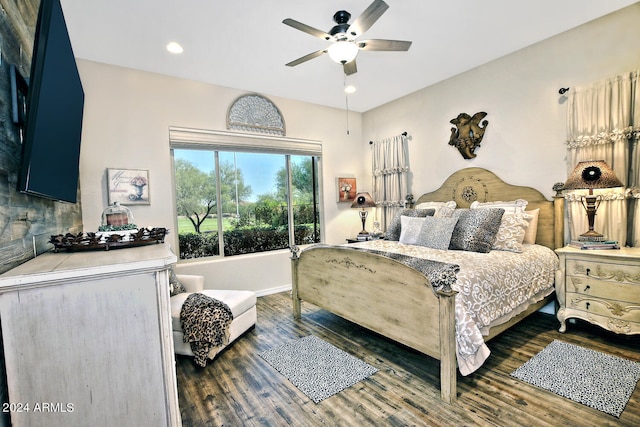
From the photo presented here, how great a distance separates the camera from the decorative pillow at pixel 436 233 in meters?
3.04

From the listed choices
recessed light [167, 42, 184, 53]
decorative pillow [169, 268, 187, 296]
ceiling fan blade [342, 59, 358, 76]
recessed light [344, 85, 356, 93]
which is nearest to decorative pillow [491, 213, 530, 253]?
ceiling fan blade [342, 59, 358, 76]

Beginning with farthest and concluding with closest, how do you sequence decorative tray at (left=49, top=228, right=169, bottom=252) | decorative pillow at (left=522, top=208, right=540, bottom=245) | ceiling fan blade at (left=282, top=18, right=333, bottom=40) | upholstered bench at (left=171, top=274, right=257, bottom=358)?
decorative pillow at (left=522, top=208, right=540, bottom=245) → upholstered bench at (left=171, top=274, right=257, bottom=358) → ceiling fan blade at (left=282, top=18, right=333, bottom=40) → decorative tray at (left=49, top=228, right=169, bottom=252)

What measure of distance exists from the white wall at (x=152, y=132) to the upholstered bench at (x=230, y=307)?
741 millimetres

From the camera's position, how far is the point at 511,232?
297 cm

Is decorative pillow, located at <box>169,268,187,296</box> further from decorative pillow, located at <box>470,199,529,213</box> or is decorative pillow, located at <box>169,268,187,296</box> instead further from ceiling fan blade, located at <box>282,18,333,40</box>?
decorative pillow, located at <box>470,199,529,213</box>

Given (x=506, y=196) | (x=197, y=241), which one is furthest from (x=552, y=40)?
(x=197, y=241)

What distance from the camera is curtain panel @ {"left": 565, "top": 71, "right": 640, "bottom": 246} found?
262 cm

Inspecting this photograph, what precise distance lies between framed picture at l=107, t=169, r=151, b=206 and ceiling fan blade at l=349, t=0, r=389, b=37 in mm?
2682

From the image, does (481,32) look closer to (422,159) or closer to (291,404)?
(422,159)

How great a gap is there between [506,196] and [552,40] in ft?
5.35

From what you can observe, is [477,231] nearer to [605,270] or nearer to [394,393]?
[605,270]

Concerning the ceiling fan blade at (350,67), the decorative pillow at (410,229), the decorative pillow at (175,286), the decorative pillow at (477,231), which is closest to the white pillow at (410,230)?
the decorative pillow at (410,229)

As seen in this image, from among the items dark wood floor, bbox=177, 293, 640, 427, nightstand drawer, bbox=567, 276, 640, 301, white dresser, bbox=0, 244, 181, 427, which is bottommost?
dark wood floor, bbox=177, 293, 640, 427

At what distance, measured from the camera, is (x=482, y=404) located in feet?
5.99
